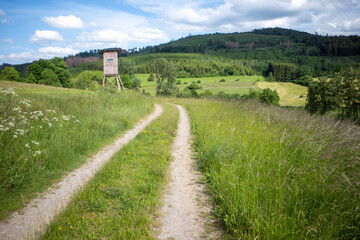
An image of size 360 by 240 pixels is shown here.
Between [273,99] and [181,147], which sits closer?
[181,147]

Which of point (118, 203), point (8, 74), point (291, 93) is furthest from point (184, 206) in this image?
point (291, 93)

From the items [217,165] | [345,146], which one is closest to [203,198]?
[217,165]

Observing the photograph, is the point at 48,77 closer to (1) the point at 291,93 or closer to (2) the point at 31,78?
(2) the point at 31,78

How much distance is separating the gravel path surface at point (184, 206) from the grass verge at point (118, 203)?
0.24 m

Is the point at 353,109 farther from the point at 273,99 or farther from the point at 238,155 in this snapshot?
the point at 238,155

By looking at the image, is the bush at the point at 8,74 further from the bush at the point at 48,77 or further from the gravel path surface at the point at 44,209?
the gravel path surface at the point at 44,209

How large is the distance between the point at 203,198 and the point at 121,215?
1678 millimetres

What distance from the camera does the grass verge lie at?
308 centimetres

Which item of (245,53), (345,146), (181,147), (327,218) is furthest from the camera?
(245,53)

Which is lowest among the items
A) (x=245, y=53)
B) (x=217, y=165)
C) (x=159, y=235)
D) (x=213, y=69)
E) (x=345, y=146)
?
(x=159, y=235)

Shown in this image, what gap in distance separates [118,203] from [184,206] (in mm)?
1319

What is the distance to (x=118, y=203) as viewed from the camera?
3.92 metres

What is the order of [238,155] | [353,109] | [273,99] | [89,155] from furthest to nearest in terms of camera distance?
[273,99]
[353,109]
[89,155]
[238,155]

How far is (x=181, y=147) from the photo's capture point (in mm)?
7504
